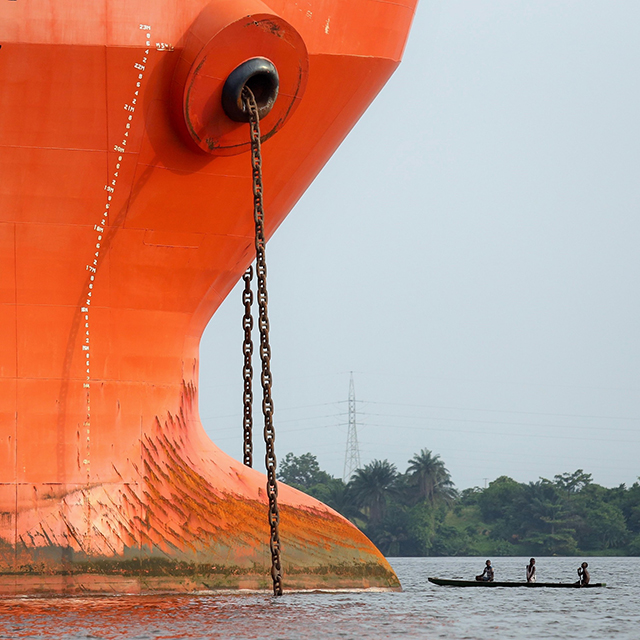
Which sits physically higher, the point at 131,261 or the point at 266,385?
the point at 131,261

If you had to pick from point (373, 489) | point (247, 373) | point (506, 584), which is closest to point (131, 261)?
point (247, 373)

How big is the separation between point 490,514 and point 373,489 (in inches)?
394

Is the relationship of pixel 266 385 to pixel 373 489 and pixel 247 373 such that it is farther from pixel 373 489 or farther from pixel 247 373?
pixel 373 489

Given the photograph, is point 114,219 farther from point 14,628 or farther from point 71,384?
point 14,628

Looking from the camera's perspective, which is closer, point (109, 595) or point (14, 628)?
point (14, 628)

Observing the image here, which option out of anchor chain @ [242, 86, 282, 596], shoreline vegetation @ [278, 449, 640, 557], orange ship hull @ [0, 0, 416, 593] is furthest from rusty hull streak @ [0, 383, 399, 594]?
shoreline vegetation @ [278, 449, 640, 557]

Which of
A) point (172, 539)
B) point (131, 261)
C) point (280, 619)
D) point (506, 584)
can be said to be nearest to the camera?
point (280, 619)

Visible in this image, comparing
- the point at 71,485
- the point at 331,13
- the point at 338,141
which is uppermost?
the point at 331,13

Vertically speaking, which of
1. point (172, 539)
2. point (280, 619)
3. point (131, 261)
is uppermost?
point (131, 261)

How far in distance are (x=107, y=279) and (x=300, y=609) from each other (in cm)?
356

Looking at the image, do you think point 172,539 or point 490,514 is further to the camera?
point 490,514

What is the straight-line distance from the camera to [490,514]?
81250 mm

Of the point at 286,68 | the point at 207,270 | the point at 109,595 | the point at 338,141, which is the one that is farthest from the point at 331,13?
the point at 109,595

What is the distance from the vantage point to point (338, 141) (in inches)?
472
